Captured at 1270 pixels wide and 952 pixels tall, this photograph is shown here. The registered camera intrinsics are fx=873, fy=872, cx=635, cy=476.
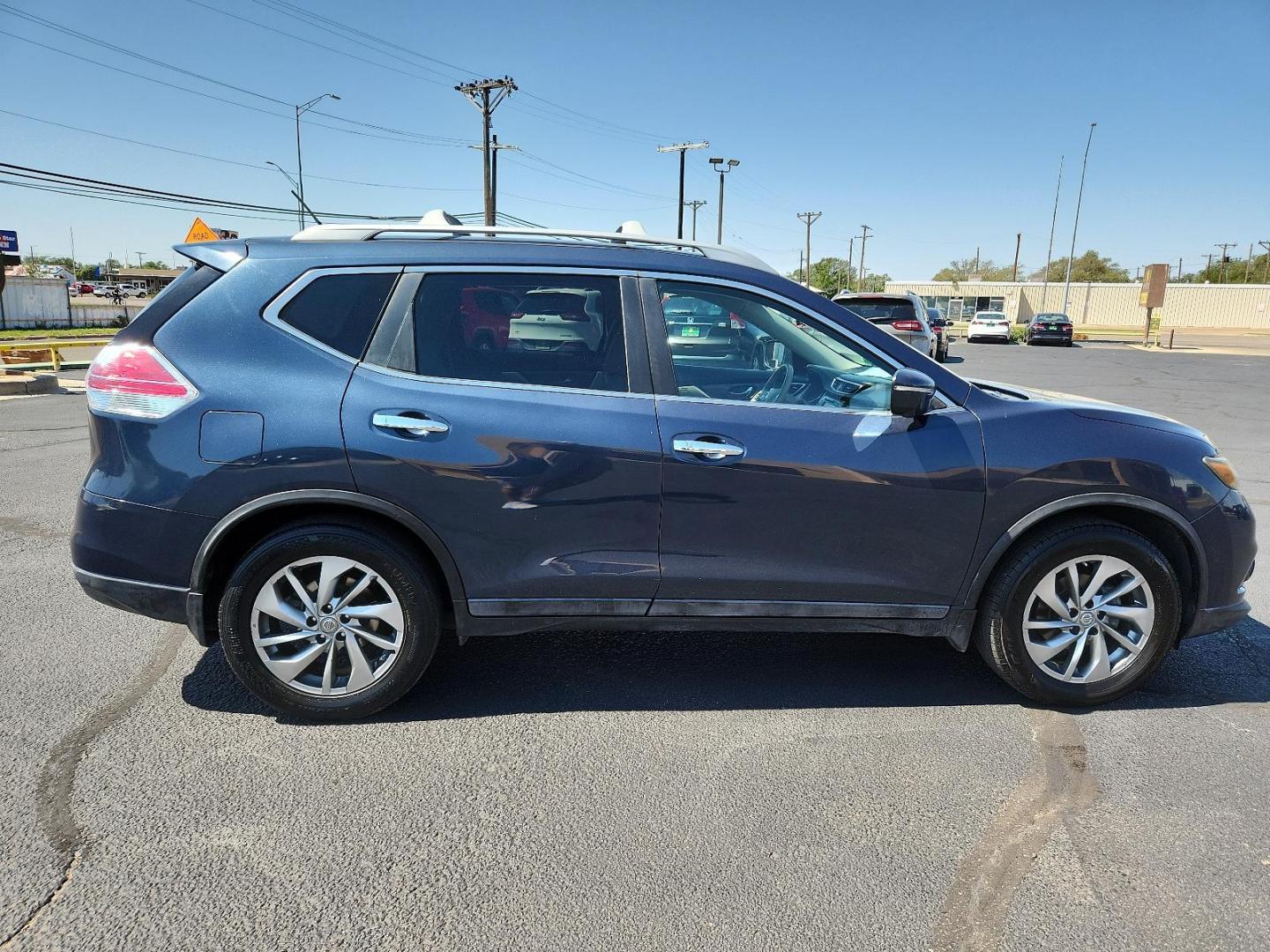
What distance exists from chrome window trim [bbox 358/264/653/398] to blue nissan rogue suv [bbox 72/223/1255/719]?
0.01 metres

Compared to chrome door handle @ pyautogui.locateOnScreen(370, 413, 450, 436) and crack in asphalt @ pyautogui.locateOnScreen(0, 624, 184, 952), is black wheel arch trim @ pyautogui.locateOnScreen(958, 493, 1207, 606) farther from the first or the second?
crack in asphalt @ pyautogui.locateOnScreen(0, 624, 184, 952)

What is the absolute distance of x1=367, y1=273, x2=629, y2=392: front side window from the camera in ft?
10.7

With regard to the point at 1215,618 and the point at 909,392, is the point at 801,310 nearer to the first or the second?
the point at 909,392

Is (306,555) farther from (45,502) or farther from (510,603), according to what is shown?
(45,502)

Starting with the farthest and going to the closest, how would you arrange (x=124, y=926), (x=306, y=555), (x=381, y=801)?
(x=306, y=555) < (x=381, y=801) < (x=124, y=926)

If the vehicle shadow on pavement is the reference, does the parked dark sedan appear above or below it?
above

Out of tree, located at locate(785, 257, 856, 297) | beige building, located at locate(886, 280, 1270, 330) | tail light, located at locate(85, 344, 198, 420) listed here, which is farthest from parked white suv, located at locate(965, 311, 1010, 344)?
tree, located at locate(785, 257, 856, 297)

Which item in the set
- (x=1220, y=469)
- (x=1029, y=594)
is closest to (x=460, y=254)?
(x=1029, y=594)

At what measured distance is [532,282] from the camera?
335 cm

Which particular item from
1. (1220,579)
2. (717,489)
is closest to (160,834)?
(717,489)

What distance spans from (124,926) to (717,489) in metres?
2.20

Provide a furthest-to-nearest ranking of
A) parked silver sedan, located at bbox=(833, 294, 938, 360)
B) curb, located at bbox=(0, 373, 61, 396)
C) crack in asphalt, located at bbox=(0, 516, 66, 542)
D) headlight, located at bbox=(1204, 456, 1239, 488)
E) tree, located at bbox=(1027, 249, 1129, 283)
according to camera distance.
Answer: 1. tree, located at bbox=(1027, 249, 1129, 283)
2. parked silver sedan, located at bbox=(833, 294, 938, 360)
3. curb, located at bbox=(0, 373, 61, 396)
4. crack in asphalt, located at bbox=(0, 516, 66, 542)
5. headlight, located at bbox=(1204, 456, 1239, 488)

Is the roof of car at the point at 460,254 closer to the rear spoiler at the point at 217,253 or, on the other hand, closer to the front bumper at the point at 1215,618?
→ the rear spoiler at the point at 217,253

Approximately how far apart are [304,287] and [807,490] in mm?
2036
